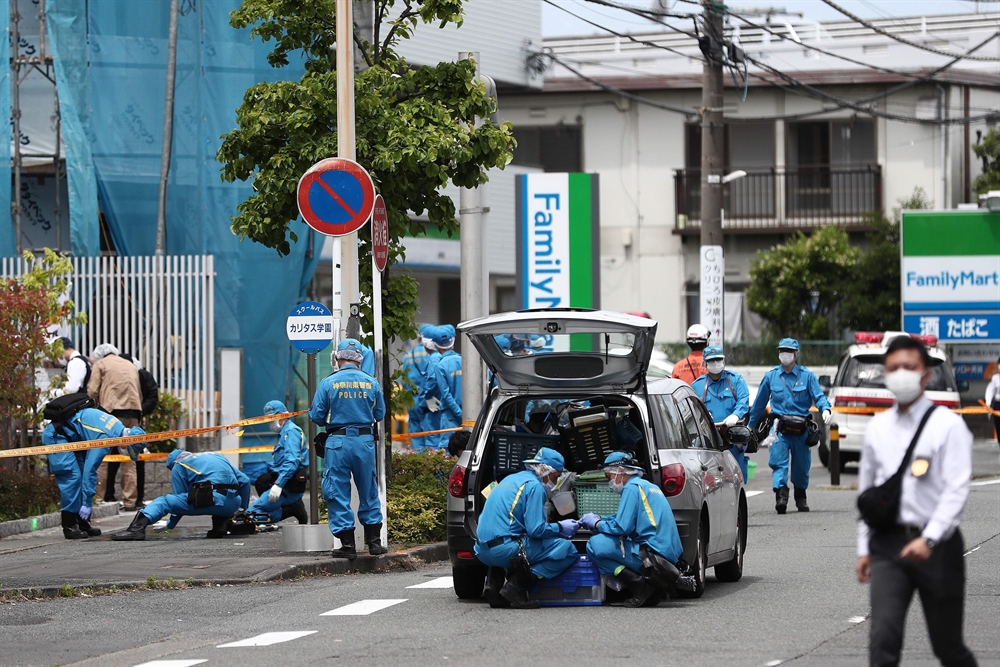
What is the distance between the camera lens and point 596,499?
10.7m

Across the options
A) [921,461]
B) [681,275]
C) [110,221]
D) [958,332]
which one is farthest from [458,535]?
[681,275]

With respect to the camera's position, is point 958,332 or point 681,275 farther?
point 681,275

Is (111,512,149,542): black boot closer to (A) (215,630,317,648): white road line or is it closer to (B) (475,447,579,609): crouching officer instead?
(B) (475,447,579,609): crouching officer

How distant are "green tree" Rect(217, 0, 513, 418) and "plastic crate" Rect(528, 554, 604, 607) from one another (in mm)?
5035

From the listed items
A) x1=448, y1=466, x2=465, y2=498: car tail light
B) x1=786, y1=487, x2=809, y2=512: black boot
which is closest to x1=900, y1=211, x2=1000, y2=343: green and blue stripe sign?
x1=786, y1=487, x2=809, y2=512: black boot

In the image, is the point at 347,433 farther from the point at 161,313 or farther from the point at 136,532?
the point at 161,313

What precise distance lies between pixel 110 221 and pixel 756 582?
1201 cm

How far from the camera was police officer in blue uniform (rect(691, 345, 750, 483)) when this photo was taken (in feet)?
53.0

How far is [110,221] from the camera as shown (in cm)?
2084

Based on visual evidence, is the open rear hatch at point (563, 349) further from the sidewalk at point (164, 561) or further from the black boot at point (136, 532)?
the black boot at point (136, 532)

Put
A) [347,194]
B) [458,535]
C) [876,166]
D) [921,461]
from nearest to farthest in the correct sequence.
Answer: [921,461] → [458,535] → [347,194] → [876,166]

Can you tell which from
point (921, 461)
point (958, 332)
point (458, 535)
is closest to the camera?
point (921, 461)

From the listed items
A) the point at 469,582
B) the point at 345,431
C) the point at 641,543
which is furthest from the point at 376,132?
the point at 641,543

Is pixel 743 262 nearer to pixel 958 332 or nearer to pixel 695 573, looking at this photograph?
pixel 958 332
